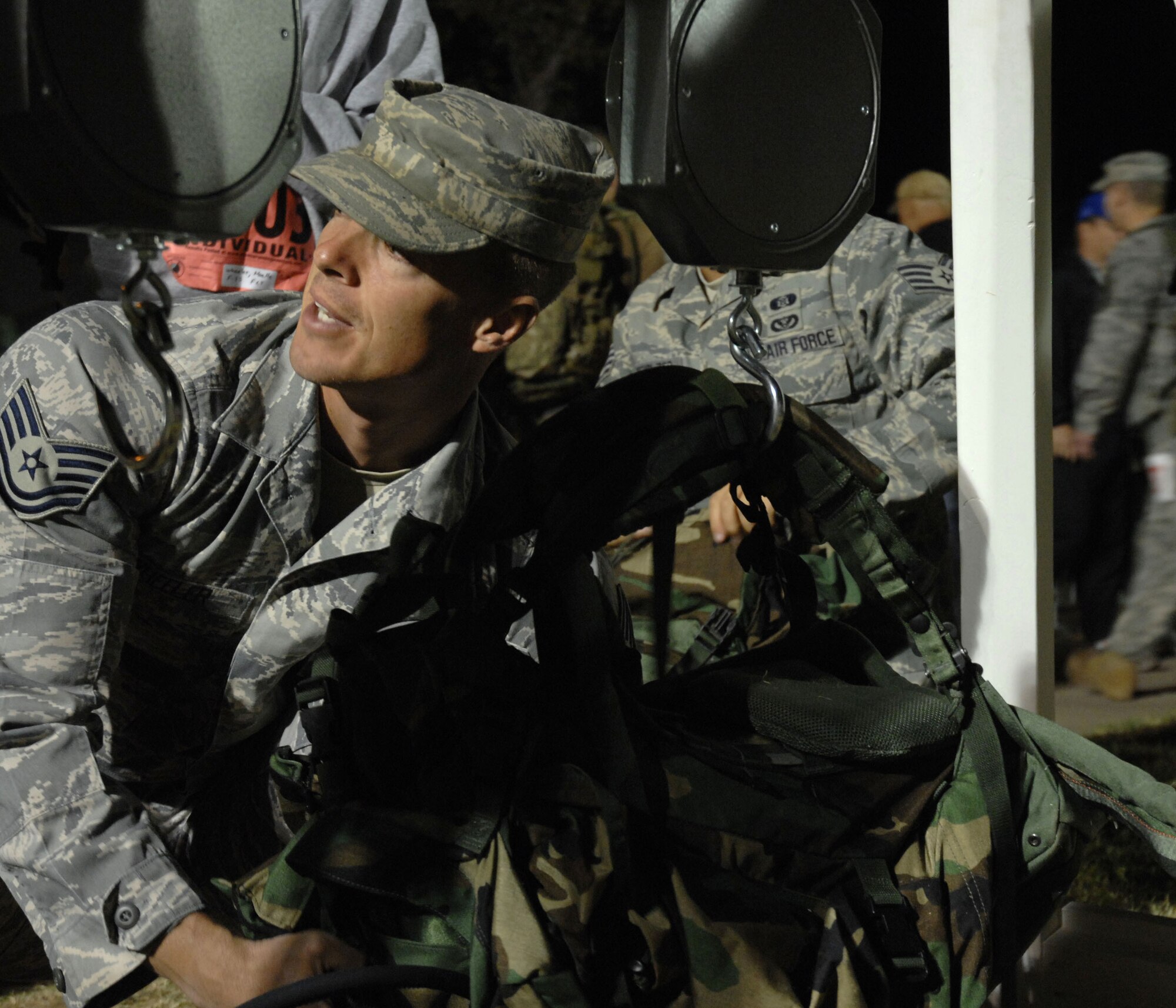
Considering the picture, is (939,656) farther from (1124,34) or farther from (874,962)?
(1124,34)

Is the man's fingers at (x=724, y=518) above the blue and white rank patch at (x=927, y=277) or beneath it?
beneath

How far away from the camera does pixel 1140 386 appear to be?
398 centimetres

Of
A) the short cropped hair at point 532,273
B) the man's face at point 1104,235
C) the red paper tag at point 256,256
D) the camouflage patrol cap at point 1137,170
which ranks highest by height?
the short cropped hair at point 532,273

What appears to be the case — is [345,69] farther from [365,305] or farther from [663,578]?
[663,578]

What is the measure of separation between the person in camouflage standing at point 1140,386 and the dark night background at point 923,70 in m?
0.80

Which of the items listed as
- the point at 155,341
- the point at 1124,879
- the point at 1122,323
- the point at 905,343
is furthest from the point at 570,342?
the point at 155,341

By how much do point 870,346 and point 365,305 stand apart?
1334 millimetres

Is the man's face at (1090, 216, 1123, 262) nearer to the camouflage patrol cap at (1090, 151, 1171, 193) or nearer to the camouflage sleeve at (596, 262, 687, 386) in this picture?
the camouflage patrol cap at (1090, 151, 1171, 193)

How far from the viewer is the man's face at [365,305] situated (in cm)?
140

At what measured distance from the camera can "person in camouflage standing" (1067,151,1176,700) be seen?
3.85 m

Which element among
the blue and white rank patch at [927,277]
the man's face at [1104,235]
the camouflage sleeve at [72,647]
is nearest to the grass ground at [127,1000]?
the camouflage sleeve at [72,647]

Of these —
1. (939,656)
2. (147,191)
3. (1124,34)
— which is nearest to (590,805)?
(939,656)

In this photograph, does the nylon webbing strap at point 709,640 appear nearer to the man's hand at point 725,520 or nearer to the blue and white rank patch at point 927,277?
the man's hand at point 725,520

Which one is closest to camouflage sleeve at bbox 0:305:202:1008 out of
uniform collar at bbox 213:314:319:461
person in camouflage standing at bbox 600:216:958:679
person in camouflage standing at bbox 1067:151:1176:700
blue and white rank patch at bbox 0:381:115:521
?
blue and white rank patch at bbox 0:381:115:521
